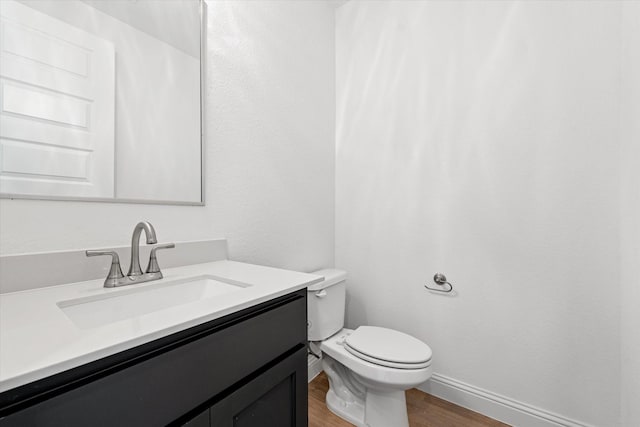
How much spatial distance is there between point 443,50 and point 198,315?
5.69 feet

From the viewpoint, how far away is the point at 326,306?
4.89ft

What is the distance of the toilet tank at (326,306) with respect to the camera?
144cm

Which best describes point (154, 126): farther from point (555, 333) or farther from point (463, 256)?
point (555, 333)

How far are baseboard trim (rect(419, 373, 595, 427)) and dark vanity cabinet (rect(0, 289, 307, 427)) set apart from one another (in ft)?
3.30

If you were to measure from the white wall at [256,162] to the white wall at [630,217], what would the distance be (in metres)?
1.40

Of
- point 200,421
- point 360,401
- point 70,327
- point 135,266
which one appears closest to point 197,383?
point 200,421

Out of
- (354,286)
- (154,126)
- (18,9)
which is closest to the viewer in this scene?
(18,9)

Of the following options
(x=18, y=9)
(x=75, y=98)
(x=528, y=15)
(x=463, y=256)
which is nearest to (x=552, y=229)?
(x=463, y=256)

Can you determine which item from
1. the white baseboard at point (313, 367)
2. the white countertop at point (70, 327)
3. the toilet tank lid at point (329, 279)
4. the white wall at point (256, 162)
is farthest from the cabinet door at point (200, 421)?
the white baseboard at point (313, 367)

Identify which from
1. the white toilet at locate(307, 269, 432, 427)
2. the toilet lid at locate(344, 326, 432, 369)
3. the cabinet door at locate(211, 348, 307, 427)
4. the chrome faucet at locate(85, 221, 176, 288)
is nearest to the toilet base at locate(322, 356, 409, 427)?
the white toilet at locate(307, 269, 432, 427)

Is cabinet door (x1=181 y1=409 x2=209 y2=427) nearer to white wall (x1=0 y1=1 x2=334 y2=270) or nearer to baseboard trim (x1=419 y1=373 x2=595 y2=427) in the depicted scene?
white wall (x1=0 y1=1 x2=334 y2=270)

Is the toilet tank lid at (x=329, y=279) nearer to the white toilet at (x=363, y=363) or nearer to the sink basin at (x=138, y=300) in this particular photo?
the white toilet at (x=363, y=363)

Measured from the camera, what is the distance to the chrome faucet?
0.80 meters

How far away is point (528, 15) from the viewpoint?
130 cm
